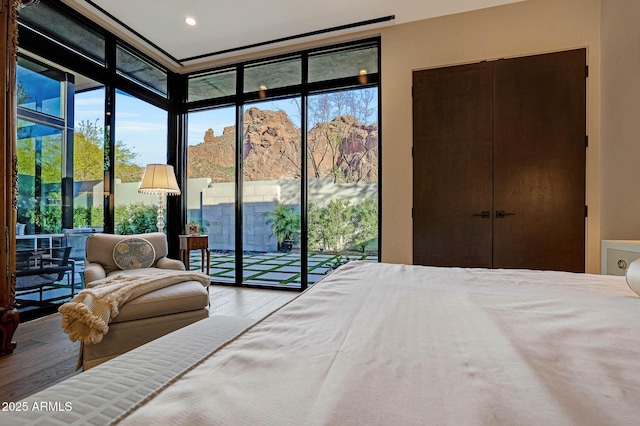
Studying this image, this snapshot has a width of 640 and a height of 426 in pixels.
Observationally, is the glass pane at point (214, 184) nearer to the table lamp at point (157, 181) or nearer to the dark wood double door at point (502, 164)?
the table lamp at point (157, 181)

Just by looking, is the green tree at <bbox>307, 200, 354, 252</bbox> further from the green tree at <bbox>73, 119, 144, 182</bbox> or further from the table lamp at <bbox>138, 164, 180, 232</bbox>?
the green tree at <bbox>73, 119, 144, 182</bbox>

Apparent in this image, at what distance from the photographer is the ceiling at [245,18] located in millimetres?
3021

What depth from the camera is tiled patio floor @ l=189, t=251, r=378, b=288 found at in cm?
380

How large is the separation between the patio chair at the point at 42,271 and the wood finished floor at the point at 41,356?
0.88ft

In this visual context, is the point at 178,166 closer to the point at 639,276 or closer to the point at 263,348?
the point at 263,348

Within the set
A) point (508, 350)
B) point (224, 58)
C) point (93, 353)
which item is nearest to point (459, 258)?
point (508, 350)

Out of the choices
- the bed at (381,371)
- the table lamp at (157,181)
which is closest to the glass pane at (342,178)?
the table lamp at (157,181)

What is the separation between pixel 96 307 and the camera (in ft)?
5.52

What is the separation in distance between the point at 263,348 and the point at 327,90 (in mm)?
3557

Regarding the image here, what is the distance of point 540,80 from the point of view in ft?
9.37

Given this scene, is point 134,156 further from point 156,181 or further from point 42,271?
point 42,271

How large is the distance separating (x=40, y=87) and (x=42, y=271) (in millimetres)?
1747

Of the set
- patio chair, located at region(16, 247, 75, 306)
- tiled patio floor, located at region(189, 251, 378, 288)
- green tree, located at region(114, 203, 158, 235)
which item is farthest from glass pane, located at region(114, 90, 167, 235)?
tiled patio floor, located at region(189, 251, 378, 288)

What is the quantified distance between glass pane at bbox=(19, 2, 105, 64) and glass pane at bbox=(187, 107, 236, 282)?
1.32 meters
